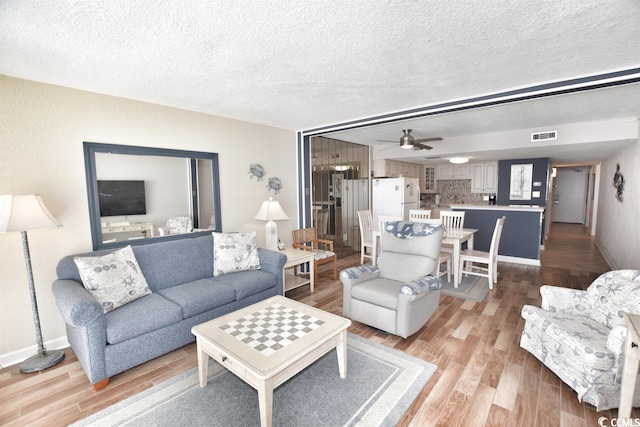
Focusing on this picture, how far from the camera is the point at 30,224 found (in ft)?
7.04

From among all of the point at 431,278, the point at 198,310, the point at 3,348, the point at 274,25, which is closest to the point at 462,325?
the point at 431,278

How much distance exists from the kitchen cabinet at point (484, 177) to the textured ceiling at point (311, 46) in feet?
14.4

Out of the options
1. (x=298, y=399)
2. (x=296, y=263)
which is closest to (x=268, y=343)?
(x=298, y=399)

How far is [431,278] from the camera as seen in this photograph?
2803mm

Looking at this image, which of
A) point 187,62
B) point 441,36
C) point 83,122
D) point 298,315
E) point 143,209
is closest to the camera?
point 441,36

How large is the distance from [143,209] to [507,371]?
3.68 meters

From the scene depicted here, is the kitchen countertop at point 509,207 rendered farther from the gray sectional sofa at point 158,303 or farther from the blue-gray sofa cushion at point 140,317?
the blue-gray sofa cushion at point 140,317

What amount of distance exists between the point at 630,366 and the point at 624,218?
4436 mm

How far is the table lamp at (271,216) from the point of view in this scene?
379 cm

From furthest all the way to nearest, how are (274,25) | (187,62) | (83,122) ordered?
(83,122)
(187,62)
(274,25)

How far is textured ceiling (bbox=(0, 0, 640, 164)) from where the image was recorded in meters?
1.53

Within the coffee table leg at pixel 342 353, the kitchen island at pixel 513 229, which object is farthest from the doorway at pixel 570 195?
the coffee table leg at pixel 342 353

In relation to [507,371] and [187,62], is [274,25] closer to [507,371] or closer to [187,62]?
[187,62]

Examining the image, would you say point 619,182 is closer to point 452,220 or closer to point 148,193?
point 452,220
